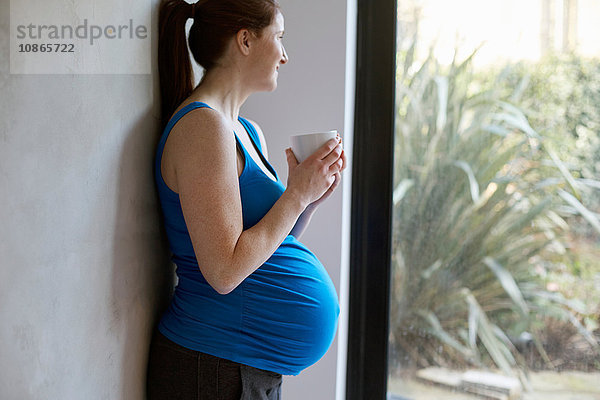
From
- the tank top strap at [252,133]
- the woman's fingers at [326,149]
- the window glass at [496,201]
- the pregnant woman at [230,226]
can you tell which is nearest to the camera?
the pregnant woman at [230,226]

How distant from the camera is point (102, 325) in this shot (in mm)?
861

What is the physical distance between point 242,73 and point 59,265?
1.85ft

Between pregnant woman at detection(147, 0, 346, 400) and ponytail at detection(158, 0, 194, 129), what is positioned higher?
ponytail at detection(158, 0, 194, 129)

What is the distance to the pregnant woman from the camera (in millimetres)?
930

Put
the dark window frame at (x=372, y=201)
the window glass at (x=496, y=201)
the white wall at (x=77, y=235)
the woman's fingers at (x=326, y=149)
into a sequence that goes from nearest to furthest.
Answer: the white wall at (x=77, y=235) → the woman's fingers at (x=326, y=149) → the window glass at (x=496, y=201) → the dark window frame at (x=372, y=201)

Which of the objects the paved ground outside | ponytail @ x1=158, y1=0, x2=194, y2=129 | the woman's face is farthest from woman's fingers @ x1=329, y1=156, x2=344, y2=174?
the paved ground outside

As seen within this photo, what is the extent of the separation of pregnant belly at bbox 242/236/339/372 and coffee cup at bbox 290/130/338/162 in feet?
0.66

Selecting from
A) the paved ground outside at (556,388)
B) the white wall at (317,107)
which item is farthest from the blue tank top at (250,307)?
the paved ground outside at (556,388)

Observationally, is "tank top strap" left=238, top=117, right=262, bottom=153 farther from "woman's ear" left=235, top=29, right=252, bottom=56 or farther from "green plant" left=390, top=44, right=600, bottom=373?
"green plant" left=390, top=44, right=600, bottom=373

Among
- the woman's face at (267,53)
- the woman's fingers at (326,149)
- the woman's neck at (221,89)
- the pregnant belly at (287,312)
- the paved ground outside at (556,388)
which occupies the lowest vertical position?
the paved ground outside at (556,388)

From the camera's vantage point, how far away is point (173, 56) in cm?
107

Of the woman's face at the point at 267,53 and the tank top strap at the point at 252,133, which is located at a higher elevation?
the woman's face at the point at 267,53

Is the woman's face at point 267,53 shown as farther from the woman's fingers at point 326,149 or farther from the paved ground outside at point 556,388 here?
the paved ground outside at point 556,388

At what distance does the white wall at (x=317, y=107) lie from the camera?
4.90ft
